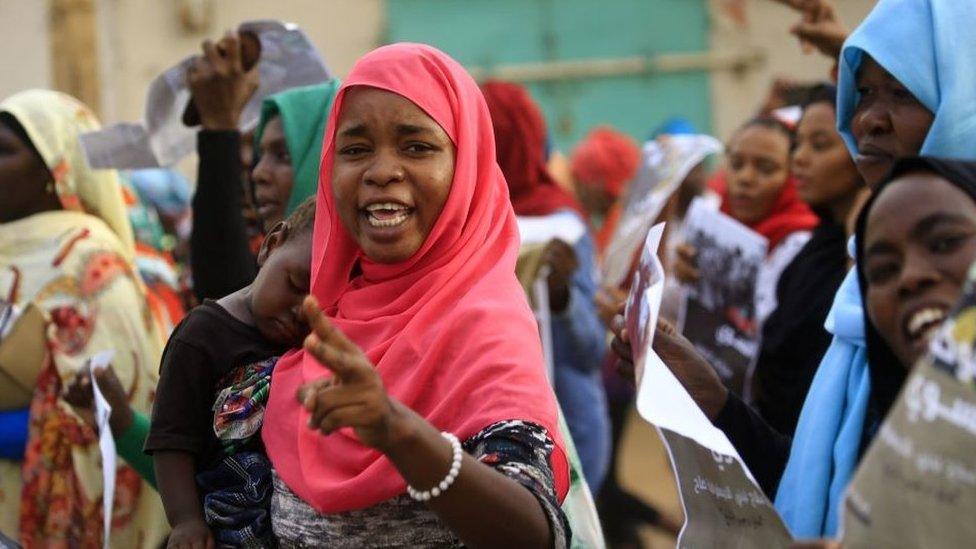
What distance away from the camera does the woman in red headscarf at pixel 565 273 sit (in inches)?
212

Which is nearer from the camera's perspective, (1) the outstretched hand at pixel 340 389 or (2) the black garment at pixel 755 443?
(1) the outstretched hand at pixel 340 389

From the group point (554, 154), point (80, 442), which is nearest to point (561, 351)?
point (80, 442)

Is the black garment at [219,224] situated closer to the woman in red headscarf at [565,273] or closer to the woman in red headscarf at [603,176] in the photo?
the woman in red headscarf at [565,273]

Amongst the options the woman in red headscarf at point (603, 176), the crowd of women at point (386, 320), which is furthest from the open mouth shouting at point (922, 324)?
the woman in red headscarf at point (603, 176)

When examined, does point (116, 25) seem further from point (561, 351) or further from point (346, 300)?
point (346, 300)

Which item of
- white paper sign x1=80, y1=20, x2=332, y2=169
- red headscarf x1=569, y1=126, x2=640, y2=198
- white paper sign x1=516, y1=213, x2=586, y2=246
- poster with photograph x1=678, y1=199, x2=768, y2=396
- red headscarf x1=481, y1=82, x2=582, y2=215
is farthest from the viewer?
red headscarf x1=569, y1=126, x2=640, y2=198

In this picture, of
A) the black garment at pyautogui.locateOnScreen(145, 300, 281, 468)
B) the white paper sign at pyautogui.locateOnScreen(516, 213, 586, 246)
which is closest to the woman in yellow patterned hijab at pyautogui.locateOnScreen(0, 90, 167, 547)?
the black garment at pyautogui.locateOnScreen(145, 300, 281, 468)

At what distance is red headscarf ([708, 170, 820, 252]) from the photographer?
537 cm

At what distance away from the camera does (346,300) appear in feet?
8.87

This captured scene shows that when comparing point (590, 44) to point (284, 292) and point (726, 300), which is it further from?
point (284, 292)

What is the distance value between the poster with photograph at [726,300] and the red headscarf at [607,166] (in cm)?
321

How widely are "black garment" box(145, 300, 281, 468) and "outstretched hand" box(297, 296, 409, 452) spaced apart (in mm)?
754

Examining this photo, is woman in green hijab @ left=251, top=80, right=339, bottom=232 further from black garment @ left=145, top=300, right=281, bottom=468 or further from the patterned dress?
the patterned dress

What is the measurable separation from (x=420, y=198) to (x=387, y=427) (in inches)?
25.0
